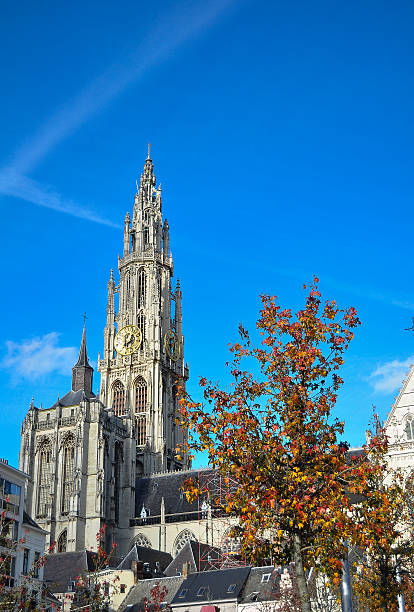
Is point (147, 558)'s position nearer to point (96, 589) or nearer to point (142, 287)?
point (96, 589)

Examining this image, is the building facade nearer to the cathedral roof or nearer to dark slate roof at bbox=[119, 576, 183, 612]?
the cathedral roof

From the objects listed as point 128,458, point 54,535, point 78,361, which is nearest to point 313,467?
point 54,535

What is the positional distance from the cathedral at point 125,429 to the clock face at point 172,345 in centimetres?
13

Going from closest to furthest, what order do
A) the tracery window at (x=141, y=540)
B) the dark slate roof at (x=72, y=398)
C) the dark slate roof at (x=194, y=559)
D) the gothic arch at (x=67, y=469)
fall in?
the dark slate roof at (x=194, y=559)
the gothic arch at (x=67, y=469)
the tracery window at (x=141, y=540)
the dark slate roof at (x=72, y=398)

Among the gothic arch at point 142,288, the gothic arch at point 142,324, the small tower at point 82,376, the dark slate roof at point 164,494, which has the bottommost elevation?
the dark slate roof at point 164,494

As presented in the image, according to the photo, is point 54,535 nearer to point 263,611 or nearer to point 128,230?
point 263,611

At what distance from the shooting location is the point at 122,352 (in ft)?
285

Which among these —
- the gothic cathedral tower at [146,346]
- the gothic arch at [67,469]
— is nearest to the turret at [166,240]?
the gothic cathedral tower at [146,346]

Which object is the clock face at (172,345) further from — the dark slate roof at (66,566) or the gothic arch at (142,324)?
the dark slate roof at (66,566)

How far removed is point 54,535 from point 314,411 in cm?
5523

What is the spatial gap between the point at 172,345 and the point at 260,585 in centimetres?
4857

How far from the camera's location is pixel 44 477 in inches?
2761

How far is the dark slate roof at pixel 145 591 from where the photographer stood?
1793 inches

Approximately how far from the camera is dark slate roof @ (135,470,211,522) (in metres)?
68.9
